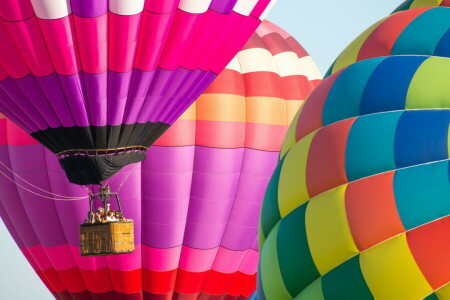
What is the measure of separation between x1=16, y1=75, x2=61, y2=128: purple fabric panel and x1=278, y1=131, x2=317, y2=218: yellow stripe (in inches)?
145

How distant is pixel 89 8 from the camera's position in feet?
34.7

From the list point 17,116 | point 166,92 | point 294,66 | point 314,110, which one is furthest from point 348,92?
point 294,66

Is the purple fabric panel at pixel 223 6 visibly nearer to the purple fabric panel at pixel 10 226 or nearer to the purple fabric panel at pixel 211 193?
the purple fabric panel at pixel 211 193

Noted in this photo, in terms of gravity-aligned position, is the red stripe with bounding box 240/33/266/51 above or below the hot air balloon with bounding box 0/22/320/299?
above

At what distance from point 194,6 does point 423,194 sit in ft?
14.1

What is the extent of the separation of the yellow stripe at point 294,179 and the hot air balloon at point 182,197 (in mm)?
4973

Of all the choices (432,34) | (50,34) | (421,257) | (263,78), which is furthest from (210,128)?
(421,257)

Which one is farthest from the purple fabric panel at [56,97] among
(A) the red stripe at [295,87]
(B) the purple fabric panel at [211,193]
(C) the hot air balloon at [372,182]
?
(A) the red stripe at [295,87]

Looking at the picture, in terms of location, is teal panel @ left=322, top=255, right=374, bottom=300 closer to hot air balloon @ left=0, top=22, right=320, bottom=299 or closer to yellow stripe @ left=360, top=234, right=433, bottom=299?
yellow stripe @ left=360, top=234, right=433, bottom=299

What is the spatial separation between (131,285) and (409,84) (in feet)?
21.8

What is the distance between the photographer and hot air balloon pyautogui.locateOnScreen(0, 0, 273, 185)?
35.2ft

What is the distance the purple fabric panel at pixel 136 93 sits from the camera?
11.4m

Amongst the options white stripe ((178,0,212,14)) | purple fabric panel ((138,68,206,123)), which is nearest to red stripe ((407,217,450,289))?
white stripe ((178,0,212,14))

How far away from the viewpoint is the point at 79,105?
11367mm
